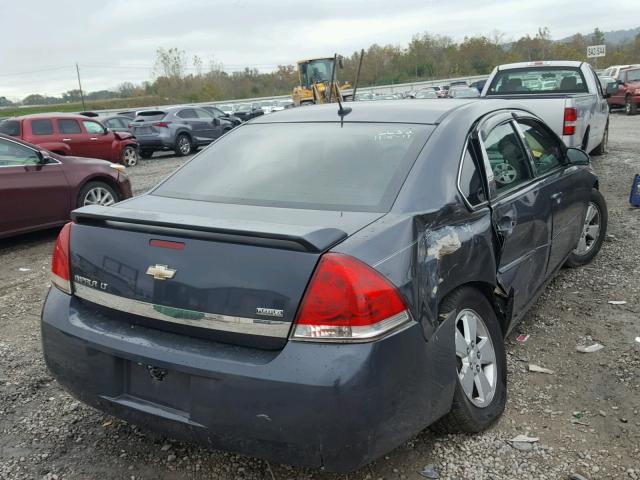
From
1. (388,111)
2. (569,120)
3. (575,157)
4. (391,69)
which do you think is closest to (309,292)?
(388,111)

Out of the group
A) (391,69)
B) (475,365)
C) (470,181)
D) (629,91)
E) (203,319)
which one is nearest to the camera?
(203,319)

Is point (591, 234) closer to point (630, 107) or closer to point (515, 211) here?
point (515, 211)

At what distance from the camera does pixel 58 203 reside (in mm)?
7711

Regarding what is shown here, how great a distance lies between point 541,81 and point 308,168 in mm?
8925

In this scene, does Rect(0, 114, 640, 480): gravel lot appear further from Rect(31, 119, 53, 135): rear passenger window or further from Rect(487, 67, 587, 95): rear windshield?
Rect(31, 119, 53, 135): rear passenger window

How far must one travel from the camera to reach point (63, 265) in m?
2.84

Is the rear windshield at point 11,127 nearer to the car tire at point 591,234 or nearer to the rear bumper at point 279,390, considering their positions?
the car tire at point 591,234

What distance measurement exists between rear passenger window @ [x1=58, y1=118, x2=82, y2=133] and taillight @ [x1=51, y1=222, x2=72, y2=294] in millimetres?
13503

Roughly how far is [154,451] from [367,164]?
175cm

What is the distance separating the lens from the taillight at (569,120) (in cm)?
825

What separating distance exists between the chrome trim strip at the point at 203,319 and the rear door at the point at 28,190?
526 centimetres

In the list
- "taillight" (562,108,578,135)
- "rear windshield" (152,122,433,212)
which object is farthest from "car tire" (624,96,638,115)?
"rear windshield" (152,122,433,212)

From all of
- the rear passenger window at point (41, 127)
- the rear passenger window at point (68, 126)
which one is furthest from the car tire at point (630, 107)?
the rear passenger window at point (41, 127)

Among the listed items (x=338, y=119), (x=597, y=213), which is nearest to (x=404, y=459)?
(x=338, y=119)
